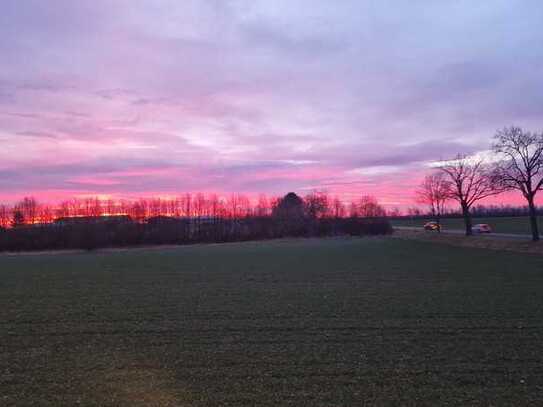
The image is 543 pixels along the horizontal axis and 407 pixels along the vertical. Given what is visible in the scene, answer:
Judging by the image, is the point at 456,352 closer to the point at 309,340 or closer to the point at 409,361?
the point at 409,361

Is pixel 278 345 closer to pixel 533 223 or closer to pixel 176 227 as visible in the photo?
pixel 533 223

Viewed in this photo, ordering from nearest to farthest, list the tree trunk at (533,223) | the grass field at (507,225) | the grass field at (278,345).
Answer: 1. the grass field at (278,345)
2. the tree trunk at (533,223)
3. the grass field at (507,225)

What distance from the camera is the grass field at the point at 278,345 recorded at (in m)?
7.79

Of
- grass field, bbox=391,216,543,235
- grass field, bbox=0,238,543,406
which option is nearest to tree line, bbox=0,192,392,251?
grass field, bbox=391,216,543,235

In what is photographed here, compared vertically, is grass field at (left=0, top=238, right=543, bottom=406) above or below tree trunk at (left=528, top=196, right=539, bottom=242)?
below

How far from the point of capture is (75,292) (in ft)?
73.0

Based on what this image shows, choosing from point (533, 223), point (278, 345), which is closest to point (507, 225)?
point (533, 223)

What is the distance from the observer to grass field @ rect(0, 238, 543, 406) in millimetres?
7793

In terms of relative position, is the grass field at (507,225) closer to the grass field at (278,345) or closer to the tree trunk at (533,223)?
the tree trunk at (533,223)

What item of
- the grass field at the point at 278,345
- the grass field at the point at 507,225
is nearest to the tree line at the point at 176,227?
the grass field at the point at 507,225

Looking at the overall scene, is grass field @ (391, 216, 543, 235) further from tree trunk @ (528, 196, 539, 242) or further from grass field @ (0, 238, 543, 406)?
grass field @ (0, 238, 543, 406)

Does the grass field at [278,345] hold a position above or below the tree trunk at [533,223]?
below

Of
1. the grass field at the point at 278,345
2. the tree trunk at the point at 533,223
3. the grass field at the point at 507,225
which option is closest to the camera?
the grass field at the point at 278,345

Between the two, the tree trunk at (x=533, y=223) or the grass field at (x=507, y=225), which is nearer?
the tree trunk at (x=533, y=223)
